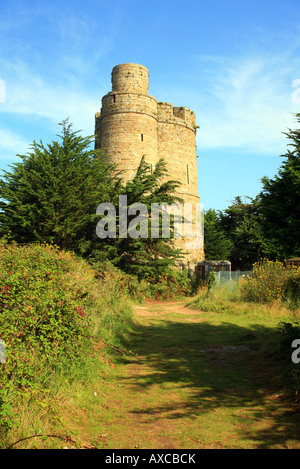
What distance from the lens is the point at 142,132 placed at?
23125mm

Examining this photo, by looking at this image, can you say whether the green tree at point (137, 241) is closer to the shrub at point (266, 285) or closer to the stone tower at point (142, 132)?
the shrub at point (266, 285)

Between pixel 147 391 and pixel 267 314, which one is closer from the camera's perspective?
pixel 147 391

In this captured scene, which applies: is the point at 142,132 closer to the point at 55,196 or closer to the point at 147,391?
the point at 55,196

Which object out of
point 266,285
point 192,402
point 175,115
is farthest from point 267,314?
point 175,115

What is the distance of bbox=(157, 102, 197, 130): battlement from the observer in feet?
82.9

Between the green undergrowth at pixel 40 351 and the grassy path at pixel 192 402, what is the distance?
0.46 meters

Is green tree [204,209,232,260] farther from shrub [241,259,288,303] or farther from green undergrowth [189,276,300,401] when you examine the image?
shrub [241,259,288,303]

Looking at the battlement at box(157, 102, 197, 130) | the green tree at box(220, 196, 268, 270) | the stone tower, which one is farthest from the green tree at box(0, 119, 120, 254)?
the green tree at box(220, 196, 268, 270)

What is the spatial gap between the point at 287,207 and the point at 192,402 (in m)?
5.40

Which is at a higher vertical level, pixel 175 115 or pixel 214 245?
pixel 175 115

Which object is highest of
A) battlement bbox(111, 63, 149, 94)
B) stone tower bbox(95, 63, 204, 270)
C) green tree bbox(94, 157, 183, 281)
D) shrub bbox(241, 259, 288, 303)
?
battlement bbox(111, 63, 149, 94)

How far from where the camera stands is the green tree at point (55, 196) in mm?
15516

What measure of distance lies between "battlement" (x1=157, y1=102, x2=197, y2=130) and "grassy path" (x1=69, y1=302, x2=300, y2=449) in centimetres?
2021
